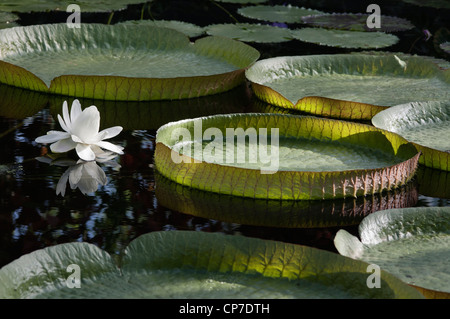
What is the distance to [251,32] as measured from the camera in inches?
200

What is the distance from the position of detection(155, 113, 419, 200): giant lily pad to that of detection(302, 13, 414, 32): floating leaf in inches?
103

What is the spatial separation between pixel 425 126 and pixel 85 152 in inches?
54.0

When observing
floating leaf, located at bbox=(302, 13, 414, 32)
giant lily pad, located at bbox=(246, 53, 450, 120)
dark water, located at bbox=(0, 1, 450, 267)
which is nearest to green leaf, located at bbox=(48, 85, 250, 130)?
dark water, located at bbox=(0, 1, 450, 267)

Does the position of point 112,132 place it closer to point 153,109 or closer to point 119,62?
point 153,109

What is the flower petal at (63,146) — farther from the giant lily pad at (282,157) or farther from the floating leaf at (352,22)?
the floating leaf at (352,22)

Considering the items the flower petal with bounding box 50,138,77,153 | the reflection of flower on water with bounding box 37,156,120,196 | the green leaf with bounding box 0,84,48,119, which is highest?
the green leaf with bounding box 0,84,48,119

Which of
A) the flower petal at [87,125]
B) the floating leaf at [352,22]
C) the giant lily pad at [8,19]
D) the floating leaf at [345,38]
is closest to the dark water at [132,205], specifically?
the flower petal at [87,125]

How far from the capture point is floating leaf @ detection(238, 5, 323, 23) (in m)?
5.64

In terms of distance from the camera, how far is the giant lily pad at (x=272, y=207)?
227 cm

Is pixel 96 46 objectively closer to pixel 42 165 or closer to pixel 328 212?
pixel 42 165

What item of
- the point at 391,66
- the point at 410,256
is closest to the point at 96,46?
the point at 391,66

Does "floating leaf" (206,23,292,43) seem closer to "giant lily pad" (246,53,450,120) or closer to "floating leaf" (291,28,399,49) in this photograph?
"floating leaf" (291,28,399,49)

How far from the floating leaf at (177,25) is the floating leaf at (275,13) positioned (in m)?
0.63

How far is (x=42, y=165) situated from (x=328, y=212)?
1.01 metres
